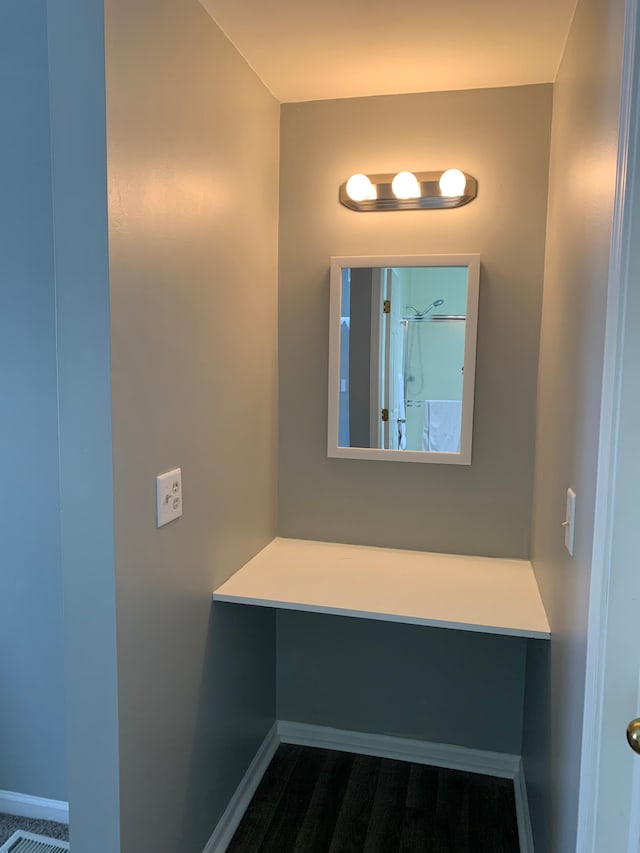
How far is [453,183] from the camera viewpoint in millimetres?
1989

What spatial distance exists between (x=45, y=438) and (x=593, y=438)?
1469 mm

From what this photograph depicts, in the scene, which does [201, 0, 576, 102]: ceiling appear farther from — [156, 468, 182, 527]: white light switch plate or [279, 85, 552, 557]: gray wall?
[156, 468, 182, 527]: white light switch plate

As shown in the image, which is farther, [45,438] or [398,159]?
[398,159]

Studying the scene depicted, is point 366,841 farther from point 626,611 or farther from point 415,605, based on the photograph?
point 626,611

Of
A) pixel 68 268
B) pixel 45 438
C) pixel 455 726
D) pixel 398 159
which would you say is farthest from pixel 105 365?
pixel 455 726

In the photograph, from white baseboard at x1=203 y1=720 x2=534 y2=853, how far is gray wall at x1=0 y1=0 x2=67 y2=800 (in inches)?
23.4

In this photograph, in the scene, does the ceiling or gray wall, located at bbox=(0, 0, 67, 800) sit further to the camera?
gray wall, located at bbox=(0, 0, 67, 800)

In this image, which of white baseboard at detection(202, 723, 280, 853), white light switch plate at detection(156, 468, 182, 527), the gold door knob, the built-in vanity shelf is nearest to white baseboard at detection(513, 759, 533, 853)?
the built-in vanity shelf

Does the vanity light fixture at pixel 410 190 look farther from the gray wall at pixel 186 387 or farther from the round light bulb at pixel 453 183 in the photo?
the gray wall at pixel 186 387

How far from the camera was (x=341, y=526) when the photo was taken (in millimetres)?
2250

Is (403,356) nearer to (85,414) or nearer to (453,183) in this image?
(453,183)

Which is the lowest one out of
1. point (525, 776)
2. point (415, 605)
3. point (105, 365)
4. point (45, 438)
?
point (525, 776)

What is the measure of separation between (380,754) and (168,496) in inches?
58.6

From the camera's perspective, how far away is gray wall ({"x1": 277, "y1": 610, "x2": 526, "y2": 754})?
85.6 inches
